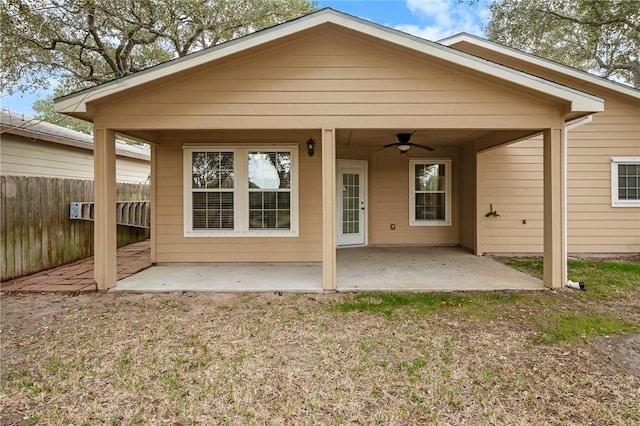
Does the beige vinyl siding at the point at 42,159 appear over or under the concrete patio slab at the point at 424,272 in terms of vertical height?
over

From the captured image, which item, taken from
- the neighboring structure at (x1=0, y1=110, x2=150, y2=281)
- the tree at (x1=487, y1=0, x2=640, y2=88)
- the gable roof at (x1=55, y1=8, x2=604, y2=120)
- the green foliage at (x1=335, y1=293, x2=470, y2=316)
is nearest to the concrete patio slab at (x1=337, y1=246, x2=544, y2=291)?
the green foliage at (x1=335, y1=293, x2=470, y2=316)

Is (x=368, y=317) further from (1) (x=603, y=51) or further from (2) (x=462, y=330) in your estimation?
(1) (x=603, y=51)

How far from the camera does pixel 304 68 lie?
477 centimetres

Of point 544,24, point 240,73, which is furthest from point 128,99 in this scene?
point 544,24

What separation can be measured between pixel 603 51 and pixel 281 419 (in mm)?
16686

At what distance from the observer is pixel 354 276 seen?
5.60 m

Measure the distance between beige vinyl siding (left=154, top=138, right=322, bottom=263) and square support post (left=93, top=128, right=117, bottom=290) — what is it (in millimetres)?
1650

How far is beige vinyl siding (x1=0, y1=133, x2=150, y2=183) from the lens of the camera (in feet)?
21.2

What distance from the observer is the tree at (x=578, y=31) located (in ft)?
33.1

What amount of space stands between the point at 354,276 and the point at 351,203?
10.9 ft

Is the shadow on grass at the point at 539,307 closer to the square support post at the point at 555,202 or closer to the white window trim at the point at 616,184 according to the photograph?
the square support post at the point at 555,202

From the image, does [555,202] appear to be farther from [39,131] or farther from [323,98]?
[39,131]

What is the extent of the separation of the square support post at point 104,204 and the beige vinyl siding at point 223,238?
1.65 m

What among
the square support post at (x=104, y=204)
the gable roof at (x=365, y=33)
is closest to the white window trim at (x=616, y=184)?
the gable roof at (x=365, y=33)
